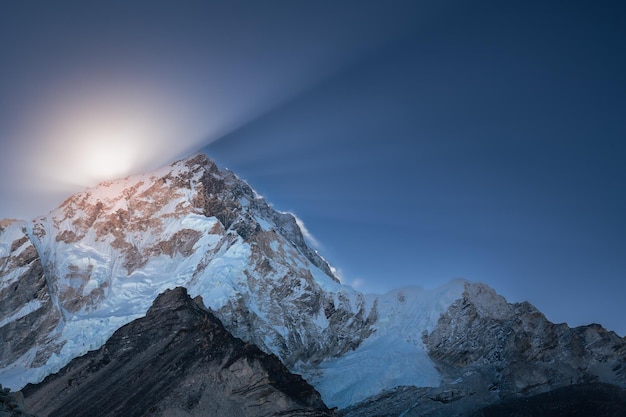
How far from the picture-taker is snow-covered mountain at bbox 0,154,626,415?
346 feet

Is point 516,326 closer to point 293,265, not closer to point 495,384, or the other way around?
point 495,384

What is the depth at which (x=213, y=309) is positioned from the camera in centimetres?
10625

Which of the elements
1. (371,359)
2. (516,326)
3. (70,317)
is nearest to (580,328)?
(516,326)

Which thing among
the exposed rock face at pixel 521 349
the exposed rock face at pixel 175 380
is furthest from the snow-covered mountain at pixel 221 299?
the exposed rock face at pixel 175 380

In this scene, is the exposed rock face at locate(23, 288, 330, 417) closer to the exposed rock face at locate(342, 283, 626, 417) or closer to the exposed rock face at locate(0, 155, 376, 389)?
the exposed rock face at locate(0, 155, 376, 389)

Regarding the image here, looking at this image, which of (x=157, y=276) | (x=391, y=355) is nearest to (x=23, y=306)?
(x=157, y=276)

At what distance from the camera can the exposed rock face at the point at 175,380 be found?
239 feet

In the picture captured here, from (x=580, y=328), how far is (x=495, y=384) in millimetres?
28947

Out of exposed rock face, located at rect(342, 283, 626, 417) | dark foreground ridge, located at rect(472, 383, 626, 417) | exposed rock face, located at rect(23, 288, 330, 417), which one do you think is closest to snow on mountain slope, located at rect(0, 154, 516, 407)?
exposed rock face, located at rect(342, 283, 626, 417)

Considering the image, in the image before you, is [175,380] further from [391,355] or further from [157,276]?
[391,355]

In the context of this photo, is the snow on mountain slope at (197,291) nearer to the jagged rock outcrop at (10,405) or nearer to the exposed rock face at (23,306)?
the exposed rock face at (23,306)

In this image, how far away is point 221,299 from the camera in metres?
109

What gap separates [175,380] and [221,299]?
110 ft

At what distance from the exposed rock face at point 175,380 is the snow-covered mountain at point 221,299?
10.7 m
